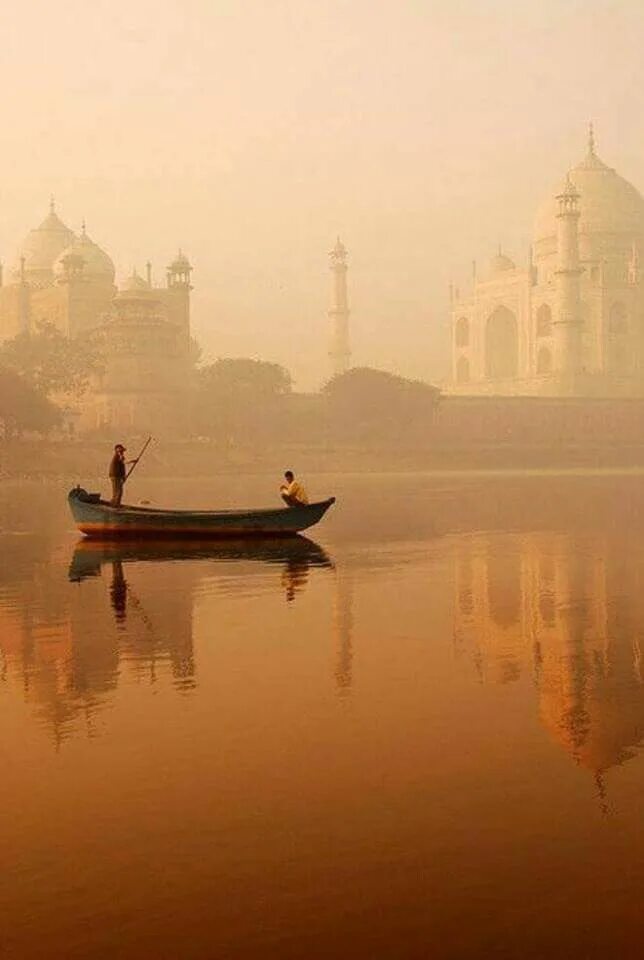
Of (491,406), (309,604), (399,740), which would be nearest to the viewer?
(399,740)

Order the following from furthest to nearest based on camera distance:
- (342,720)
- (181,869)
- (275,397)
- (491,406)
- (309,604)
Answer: (491,406), (275,397), (309,604), (342,720), (181,869)

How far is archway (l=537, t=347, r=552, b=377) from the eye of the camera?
86500mm

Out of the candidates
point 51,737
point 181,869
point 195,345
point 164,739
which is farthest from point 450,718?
point 195,345

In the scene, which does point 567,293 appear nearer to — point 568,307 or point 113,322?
point 568,307

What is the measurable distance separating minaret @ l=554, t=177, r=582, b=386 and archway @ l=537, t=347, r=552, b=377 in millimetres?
4465

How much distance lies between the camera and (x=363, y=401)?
67.0 meters

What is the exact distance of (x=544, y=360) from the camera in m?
87.0

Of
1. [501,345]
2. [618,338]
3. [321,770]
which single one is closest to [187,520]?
[321,770]

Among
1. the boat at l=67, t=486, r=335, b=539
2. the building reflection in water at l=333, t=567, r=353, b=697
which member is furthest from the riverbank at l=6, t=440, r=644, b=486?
the building reflection in water at l=333, t=567, r=353, b=697

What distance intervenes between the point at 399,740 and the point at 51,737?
6.61 feet

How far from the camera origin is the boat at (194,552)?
17.8 meters

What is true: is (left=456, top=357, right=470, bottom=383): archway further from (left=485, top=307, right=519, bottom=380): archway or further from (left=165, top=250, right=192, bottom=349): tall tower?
(left=165, top=250, right=192, bottom=349): tall tower

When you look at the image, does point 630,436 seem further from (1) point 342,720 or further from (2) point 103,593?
(1) point 342,720

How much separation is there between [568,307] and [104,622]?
71339 mm
